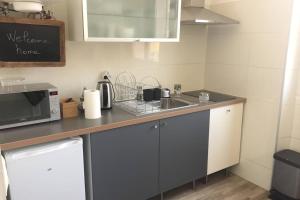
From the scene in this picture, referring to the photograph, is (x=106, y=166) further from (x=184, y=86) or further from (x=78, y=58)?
(x=184, y=86)

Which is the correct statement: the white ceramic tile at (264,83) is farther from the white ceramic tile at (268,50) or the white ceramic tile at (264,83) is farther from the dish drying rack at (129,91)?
the dish drying rack at (129,91)

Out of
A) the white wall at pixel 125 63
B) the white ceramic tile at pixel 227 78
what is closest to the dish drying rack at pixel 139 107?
the white wall at pixel 125 63

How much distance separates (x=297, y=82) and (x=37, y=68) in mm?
2205

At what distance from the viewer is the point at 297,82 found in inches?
92.0

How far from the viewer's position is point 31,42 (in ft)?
5.75

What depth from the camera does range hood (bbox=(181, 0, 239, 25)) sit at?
7.29 ft

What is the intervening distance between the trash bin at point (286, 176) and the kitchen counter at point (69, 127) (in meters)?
0.92

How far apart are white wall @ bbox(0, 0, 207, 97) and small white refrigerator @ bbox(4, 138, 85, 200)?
0.63 m

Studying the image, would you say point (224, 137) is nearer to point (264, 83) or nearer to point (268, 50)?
point (264, 83)

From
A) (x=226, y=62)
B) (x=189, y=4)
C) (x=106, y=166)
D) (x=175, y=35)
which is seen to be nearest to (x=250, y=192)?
(x=226, y=62)

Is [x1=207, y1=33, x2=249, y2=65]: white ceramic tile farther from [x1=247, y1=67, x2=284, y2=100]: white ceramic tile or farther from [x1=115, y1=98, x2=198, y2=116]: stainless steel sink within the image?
[x1=115, y1=98, x2=198, y2=116]: stainless steel sink

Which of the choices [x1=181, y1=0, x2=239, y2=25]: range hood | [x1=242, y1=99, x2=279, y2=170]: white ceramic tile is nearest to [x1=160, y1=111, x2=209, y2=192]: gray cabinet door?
[x1=242, y1=99, x2=279, y2=170]: white ceramic tile

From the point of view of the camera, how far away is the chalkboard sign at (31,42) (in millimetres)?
1657

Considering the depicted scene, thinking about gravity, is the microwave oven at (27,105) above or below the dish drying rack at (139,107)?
above
